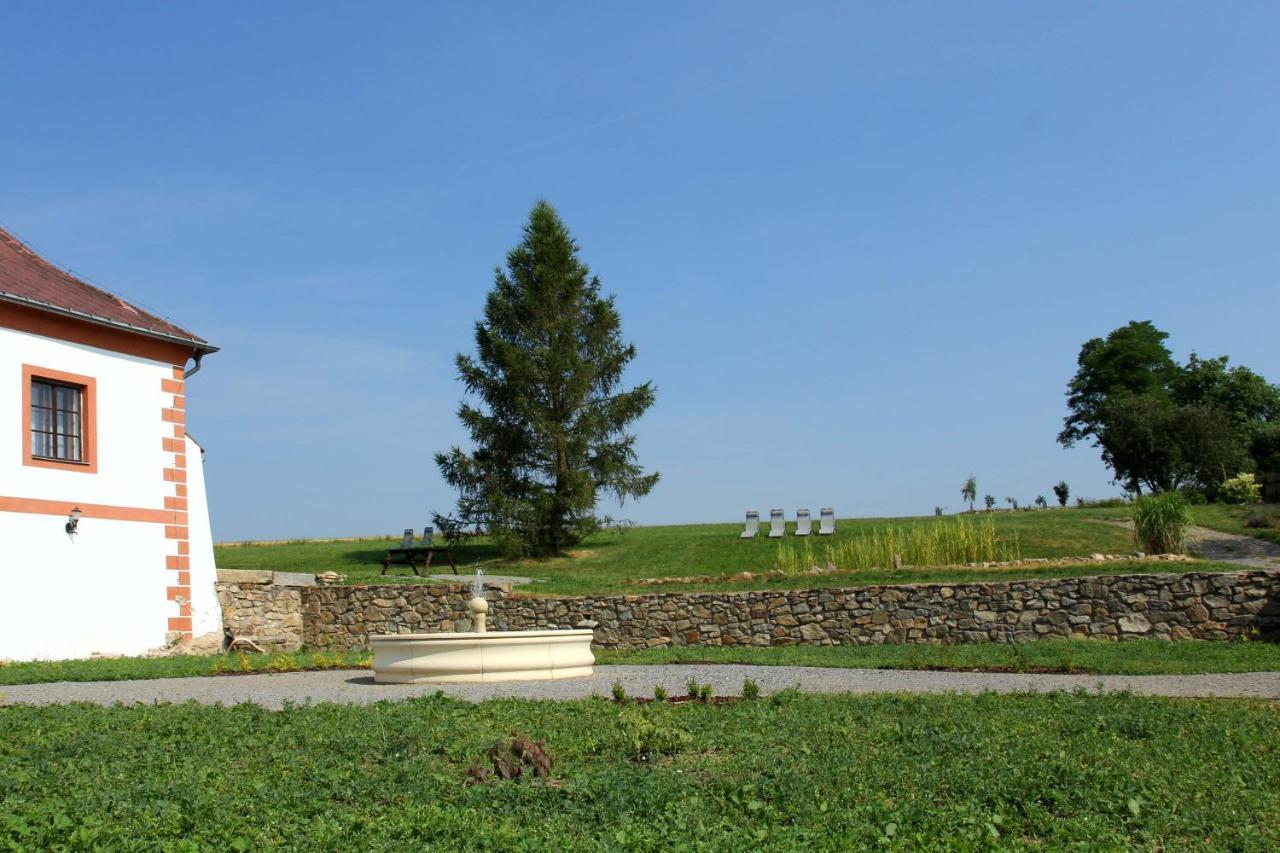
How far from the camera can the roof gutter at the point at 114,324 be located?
18.3 meters

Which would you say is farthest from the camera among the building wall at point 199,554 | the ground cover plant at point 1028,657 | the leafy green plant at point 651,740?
the building wall at point 199,554

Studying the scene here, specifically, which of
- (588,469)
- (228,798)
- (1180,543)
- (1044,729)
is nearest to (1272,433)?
(1180,543)

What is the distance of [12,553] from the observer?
713 inches

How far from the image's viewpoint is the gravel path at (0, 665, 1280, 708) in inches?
447

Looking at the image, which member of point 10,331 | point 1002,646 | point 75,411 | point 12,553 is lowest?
point 1002,646

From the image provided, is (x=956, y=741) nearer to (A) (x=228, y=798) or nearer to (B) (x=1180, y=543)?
(A) (x=228, y=798)

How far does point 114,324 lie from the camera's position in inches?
781

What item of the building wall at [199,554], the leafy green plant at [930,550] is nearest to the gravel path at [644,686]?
the building wall at [199,554]

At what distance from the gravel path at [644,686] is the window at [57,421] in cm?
A: 596

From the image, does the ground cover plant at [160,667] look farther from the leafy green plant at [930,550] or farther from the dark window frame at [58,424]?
the leafy green plant at [930,550]

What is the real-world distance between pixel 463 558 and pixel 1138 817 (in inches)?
1283

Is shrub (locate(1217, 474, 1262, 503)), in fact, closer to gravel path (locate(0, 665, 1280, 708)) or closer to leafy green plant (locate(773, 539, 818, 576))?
leafy green plant (locate(773, 539, 818, 576))

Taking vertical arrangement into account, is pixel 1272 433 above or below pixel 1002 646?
above

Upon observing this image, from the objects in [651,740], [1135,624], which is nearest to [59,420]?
[651,740]
